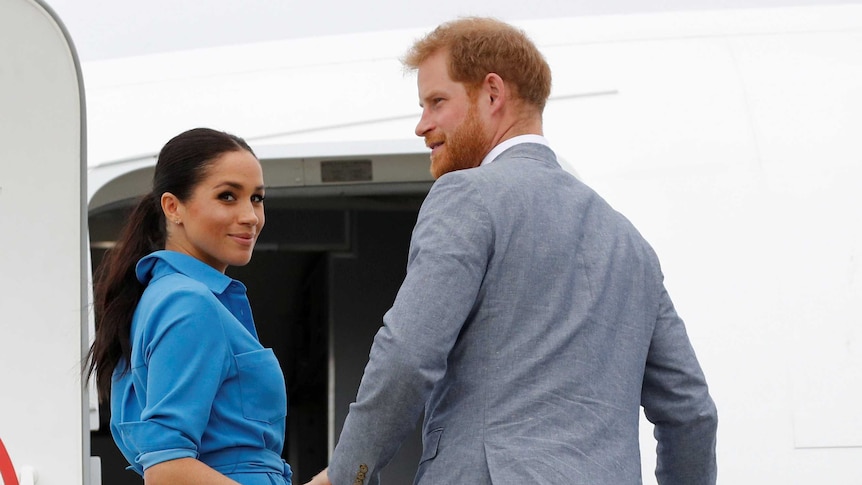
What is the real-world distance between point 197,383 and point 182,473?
138 mm

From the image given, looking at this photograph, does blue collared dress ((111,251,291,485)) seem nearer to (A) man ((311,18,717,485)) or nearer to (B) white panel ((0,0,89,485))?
→ (A) man ((311,18,717,485))

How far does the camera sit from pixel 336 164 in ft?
12.6

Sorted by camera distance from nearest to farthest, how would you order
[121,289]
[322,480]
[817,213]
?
[322,480]
[121,289]
[817,213]

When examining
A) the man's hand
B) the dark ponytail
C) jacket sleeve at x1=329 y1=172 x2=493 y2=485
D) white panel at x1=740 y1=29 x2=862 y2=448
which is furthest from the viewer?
white panel at x1=740 y1=29 x2=862 y2=448

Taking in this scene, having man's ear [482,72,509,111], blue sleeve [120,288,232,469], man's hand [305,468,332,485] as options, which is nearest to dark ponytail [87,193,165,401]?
blue sleeve [120,288,232,469]

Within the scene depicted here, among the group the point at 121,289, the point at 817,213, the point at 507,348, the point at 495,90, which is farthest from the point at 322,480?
the point at 817,213

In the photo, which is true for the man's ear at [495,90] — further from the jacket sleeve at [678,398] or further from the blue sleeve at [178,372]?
the blue sleeve at [178,372]

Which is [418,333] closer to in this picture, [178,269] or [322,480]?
[322,480]

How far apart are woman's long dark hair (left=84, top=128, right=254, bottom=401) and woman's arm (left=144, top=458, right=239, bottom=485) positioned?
0.26 meters

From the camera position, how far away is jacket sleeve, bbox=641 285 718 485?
2043 millimetres

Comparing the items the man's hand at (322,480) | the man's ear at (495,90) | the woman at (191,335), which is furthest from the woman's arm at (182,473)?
the man's ear at (495,90)

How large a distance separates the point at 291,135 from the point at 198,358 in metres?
2.11

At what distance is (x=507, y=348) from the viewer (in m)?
1.80

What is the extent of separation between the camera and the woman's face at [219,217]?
2.00 metres
